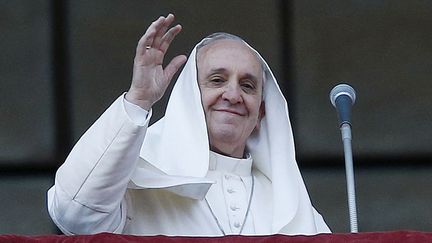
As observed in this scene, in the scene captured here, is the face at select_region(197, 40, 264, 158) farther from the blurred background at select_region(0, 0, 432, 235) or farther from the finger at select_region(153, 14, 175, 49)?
the blurred background at select_region(0, 0, 432, 235)

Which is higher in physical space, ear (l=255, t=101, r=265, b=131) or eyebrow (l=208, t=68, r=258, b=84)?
eyebrow (l=208, t=68, r=258, b=84)

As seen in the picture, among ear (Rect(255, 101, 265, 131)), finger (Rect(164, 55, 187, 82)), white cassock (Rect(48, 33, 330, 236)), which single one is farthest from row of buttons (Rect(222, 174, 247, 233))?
finger (Rect(164, 55, 187, 82))

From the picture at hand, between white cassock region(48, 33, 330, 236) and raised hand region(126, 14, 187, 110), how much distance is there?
0.09 ft

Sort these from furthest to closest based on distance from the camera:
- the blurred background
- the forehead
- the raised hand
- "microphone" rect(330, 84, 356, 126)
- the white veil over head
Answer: the blurred background → the forehead → the white veil over head → "microphone" rect(330, 84, 356, 126) → the raised hand

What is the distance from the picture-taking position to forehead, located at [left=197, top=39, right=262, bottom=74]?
11.0 ft

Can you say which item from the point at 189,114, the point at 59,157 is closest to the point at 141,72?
the point at 189,114

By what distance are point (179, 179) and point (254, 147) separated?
0.33m

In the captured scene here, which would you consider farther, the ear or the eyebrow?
the ear

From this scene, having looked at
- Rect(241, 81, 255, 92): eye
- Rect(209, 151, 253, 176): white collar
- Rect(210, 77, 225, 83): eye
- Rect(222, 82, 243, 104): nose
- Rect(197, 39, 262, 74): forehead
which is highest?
Rect(197, 39, 262, 74): forehead

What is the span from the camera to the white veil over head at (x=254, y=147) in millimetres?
3252

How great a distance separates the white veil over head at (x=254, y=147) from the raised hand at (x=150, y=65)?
222mm

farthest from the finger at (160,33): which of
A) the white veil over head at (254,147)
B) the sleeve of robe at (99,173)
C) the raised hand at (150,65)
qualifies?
the white veil over head at (254,147)

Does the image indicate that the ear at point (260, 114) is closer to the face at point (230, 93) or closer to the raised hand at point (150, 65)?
the face at point (230, 93)

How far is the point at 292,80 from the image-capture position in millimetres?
4094
